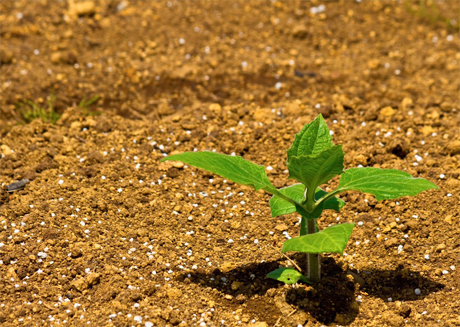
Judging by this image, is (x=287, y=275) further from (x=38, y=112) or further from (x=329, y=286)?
(x=38, y=112)

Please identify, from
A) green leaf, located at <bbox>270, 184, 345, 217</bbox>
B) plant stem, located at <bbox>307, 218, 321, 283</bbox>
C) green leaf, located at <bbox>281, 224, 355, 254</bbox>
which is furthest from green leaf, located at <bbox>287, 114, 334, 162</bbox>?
plant stem, located at <bbox>307, 218, 321, 283</bbox>

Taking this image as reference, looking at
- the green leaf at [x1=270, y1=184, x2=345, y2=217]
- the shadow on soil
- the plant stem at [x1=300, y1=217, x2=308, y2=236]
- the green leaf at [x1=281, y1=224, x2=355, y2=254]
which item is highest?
the green leaf at [x1=281, y1=224, x2=355, y2=254]

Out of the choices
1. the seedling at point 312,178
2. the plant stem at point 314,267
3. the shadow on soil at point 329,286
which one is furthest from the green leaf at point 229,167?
the shadow on soil at point 329,286

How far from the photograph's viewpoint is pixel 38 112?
12.8 feet

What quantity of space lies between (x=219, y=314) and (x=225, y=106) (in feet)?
5.86

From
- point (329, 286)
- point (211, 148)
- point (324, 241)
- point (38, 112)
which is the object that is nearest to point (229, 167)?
point (324, 241)

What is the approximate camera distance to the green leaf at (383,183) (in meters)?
2.18

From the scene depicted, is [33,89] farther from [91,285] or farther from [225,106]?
[91,285]

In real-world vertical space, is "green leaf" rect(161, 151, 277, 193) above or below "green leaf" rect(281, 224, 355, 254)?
above

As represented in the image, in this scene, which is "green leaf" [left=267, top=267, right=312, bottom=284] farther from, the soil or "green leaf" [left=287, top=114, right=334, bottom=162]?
"green leaf" [left=287, top=114, right=334, bottom=162]

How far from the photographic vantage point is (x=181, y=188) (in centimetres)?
317

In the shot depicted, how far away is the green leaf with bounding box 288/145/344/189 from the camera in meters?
2.15

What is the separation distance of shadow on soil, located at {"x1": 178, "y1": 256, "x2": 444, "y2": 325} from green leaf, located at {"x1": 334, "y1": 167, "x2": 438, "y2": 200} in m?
0.50

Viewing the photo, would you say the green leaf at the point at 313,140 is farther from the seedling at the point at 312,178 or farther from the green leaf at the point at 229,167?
the green leaf at the point at 229,167
